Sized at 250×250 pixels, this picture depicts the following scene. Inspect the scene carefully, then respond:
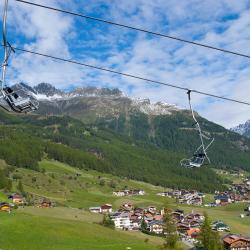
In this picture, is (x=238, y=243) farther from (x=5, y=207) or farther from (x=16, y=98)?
(x=16, y=98)

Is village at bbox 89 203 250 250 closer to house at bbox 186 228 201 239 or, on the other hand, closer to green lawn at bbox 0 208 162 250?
house at bbox 186 228 201 239

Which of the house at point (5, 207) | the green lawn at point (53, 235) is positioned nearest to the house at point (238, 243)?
the green lawn at point (53, 235)

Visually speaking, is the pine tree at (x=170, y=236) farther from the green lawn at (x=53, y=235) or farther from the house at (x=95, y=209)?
the house at (x=95, y=209)

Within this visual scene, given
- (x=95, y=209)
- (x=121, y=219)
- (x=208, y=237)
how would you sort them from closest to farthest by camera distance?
(x=208, y=237) < (x=121, y=219) < (x=95, y=209)

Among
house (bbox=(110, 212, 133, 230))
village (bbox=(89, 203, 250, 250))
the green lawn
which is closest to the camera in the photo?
the green lawn

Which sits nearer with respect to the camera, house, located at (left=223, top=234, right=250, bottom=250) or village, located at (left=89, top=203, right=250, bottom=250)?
house, located at (left=223, top=234, right=250, bottom=250)

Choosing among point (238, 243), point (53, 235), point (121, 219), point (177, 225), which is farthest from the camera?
point (121, 219)

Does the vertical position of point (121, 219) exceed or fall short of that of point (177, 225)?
it exceeds it

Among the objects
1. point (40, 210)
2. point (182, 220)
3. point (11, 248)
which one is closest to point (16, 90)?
point (11, 248)

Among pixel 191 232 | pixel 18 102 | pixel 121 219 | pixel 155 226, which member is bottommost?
pixel 191 232

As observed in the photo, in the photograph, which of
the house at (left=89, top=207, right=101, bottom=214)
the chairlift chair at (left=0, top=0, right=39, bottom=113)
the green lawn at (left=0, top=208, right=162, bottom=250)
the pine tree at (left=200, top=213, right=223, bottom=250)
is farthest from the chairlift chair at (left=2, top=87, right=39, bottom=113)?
the house at (left=89, top=207, right=101, bottom=214)

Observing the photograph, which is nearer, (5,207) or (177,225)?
(5,207)

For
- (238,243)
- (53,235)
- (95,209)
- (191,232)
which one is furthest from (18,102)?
(95,209)

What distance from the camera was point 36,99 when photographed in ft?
44.9
